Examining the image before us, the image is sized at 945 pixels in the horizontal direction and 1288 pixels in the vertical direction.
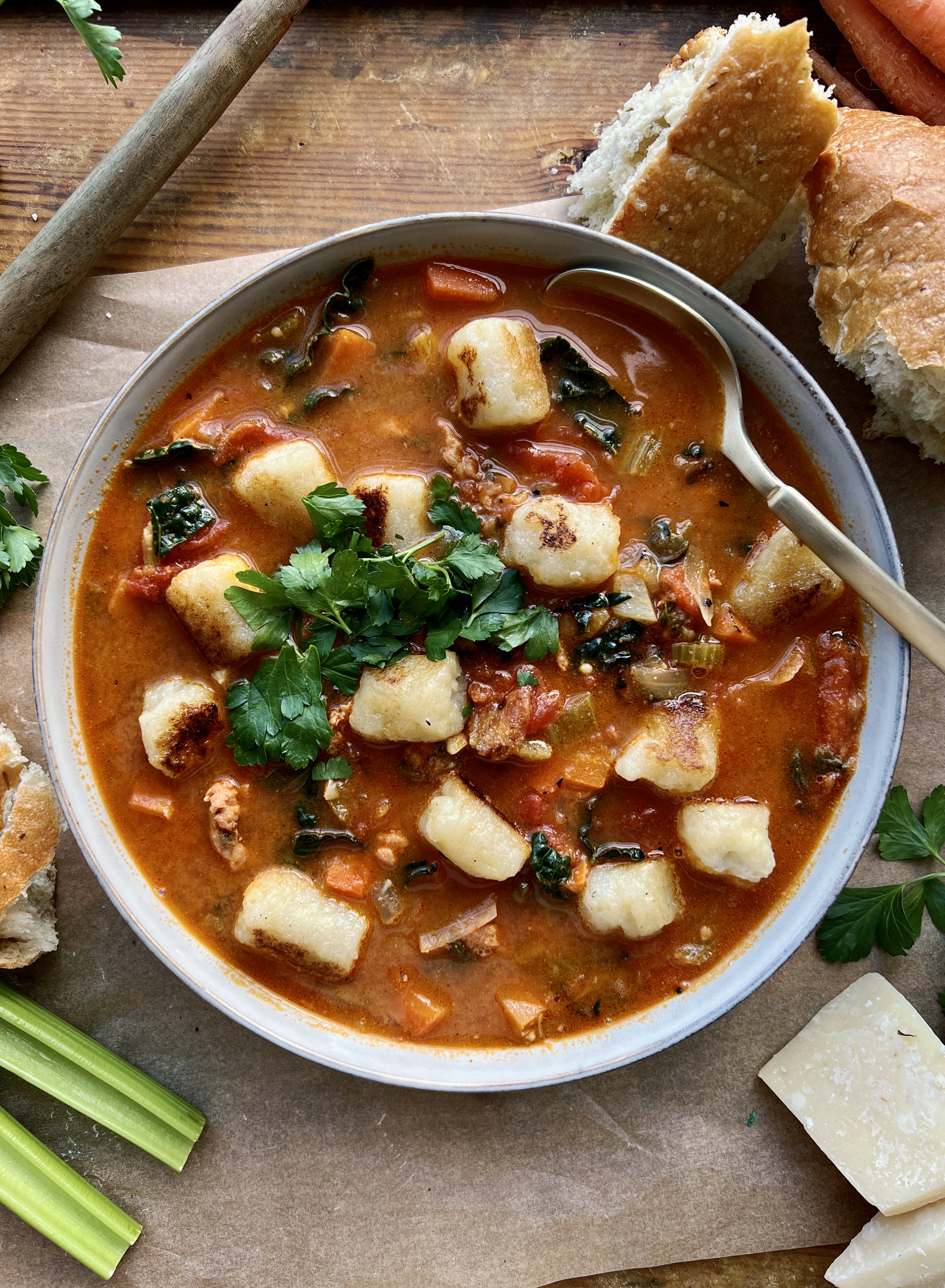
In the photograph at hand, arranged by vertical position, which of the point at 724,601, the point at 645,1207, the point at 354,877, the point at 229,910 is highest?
the point at 724,601

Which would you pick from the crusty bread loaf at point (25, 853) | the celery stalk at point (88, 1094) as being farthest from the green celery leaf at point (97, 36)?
the celery stalk at point (88, 1094)

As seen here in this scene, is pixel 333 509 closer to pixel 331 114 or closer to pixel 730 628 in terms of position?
pixel 730 628

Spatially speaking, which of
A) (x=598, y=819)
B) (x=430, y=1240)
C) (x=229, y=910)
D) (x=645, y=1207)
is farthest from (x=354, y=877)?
(x=645, y=1207)

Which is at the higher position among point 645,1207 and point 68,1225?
point 645,1207

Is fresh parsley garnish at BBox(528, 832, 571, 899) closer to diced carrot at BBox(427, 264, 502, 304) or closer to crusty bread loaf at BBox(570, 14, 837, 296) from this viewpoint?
diced carrot at BBox(427, 264, 502, 304)

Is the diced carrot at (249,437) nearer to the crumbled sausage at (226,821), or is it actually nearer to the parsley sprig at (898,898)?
the crumbled sausage at (226,821)

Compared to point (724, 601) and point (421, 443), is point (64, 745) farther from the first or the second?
point (724, 601)
